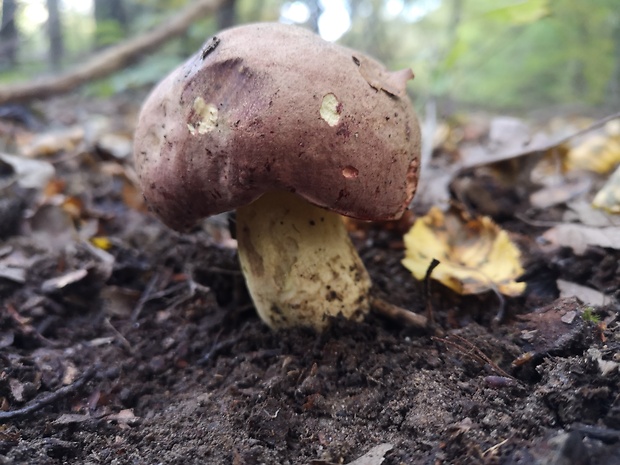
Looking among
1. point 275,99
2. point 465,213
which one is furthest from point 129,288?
point 465,213

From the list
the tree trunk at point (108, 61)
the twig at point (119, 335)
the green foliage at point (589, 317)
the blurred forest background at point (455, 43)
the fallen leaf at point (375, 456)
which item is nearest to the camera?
the fallen leaf at point (375, 456)

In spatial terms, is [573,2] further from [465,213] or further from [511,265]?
[511,265]

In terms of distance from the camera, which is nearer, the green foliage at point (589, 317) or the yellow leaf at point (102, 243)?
the green foliage at point (589, 317)

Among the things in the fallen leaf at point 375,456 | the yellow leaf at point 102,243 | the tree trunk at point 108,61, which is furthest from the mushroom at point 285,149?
the tree trunk at point 108,61

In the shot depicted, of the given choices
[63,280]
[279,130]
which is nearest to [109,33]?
[63,280]

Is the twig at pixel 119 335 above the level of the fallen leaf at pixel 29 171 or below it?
below

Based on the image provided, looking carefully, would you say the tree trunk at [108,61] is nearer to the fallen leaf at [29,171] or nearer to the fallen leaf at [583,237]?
the fallen leaf at [29,171]

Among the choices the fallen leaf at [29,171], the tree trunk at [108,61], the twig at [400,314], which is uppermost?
the tree trunk at [108,61]
